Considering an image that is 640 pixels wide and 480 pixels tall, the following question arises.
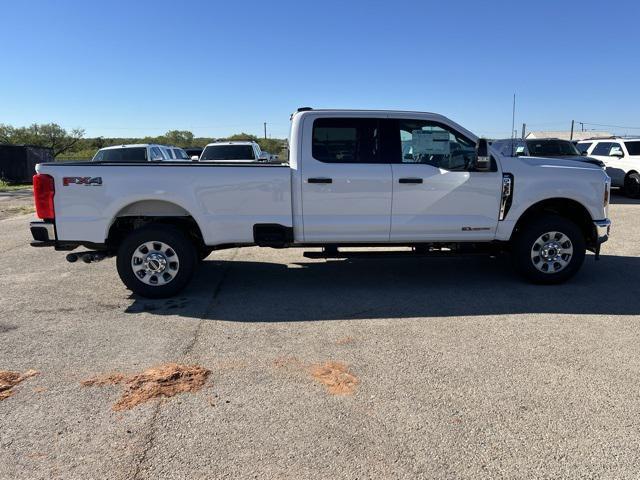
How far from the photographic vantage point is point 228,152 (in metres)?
15.9

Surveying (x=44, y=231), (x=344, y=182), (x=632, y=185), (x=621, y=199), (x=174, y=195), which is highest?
(x=344, y=182)

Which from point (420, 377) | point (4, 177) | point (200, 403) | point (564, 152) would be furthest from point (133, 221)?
point (4, 177)

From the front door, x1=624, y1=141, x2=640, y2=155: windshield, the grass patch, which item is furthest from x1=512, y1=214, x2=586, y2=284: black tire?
the grass patch

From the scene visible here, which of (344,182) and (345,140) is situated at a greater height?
(345,140)

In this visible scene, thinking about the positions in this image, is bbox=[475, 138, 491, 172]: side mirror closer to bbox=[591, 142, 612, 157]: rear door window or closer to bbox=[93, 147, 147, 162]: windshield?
bbox=[93, 147, 147, 162]: windshield

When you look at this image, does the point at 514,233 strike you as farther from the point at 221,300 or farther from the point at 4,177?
the point at 4,177

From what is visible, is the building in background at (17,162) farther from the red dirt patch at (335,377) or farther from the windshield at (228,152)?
the red dirt patch at (335,377)

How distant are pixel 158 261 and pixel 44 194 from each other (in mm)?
1395

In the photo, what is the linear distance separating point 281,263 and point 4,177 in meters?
25.5

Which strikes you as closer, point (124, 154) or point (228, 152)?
point (124, 154)

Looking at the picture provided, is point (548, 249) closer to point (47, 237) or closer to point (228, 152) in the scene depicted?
point (47, 237)

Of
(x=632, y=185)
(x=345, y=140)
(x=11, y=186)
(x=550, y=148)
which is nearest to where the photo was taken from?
(x=345, y=140)

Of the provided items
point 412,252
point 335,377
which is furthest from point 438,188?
point 335,377

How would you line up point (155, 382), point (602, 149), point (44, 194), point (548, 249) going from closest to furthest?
1. point (155, 382)
2. point (44, 194)
3. point (548, 249)
4. point (602, 149)
